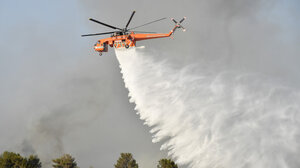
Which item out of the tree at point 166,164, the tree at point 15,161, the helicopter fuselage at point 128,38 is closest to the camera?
the helicopter fuselage at point 128,38

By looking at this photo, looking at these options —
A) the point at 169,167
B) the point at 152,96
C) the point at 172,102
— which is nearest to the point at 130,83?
the point at 152,96

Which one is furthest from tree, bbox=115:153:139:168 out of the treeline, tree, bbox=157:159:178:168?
tree, bbox=157:159:178:168

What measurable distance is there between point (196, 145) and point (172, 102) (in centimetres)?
819

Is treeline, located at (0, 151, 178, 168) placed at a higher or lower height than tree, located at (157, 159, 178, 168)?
higher

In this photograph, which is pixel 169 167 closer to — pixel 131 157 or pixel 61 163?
pixel 131 157

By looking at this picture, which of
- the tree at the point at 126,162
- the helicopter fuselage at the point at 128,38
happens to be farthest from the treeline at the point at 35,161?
the helicopter fuselage at the point at 128,38

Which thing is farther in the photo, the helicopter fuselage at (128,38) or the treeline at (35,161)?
the treeline at (35,161)

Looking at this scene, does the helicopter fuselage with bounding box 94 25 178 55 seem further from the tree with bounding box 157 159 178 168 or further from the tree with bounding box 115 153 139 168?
the tree with bounding box 115 153 139 168

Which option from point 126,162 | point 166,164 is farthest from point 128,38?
point 126,162

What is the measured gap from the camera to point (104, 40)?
58.7 metres

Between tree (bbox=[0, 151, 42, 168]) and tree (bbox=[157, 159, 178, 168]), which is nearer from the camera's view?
tree (bbox=[157, 159, 178, 168])

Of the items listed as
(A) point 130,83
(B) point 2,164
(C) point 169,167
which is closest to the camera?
(A) point 130,83

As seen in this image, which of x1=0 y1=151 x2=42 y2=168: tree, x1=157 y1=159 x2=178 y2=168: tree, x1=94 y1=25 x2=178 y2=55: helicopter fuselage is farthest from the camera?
x1=0 y1=151 x2=42 y2=168: tree

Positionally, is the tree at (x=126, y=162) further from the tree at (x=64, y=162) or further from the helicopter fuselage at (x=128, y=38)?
the helicopter fuselage at (x=128, y=38)
